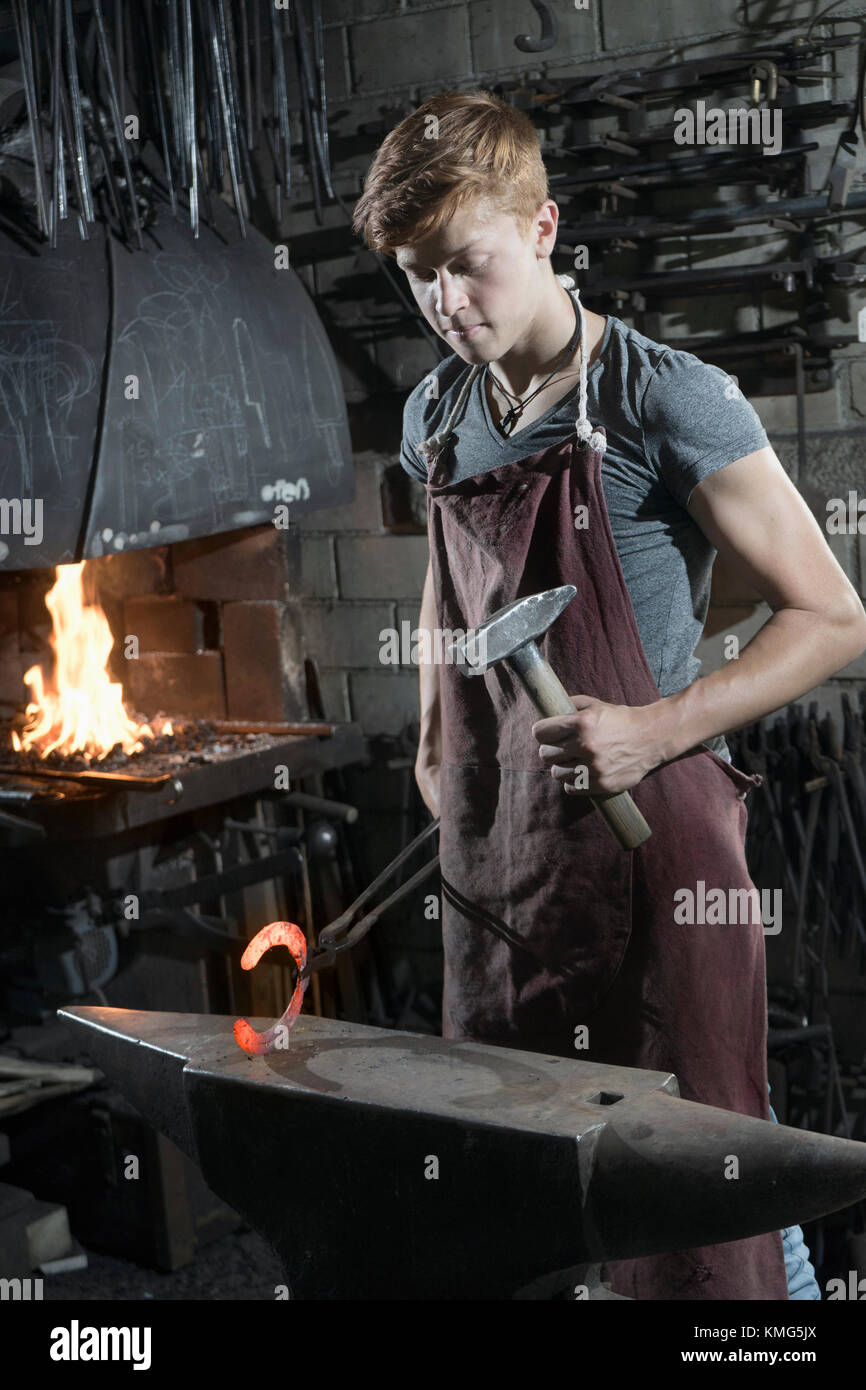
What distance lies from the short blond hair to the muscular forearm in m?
0.57

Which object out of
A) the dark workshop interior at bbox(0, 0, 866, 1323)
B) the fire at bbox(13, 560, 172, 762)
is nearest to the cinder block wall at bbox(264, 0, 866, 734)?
the dark workshop interior at bbox(0, 0, 866, 1323)

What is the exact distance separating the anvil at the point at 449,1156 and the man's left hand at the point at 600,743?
1.11 ft

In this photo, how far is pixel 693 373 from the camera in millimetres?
1601

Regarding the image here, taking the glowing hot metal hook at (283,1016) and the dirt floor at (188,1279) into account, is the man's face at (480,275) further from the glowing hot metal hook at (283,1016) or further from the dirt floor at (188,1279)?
the dirt floor at (188,1279)

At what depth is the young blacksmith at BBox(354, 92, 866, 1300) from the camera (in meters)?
1.59

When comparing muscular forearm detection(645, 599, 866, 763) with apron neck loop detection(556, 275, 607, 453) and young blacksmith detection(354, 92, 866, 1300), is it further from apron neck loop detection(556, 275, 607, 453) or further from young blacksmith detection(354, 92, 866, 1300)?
apron neck loop detection(556, 275, 607, 453)

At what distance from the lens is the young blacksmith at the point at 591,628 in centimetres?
159

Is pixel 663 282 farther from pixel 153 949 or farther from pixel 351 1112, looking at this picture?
pixel 351 1112

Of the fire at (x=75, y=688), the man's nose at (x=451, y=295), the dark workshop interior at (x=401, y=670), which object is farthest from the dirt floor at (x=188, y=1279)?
the man's nose at (x=451, y=295)

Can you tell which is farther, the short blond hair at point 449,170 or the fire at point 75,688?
the fire at point 75,688
